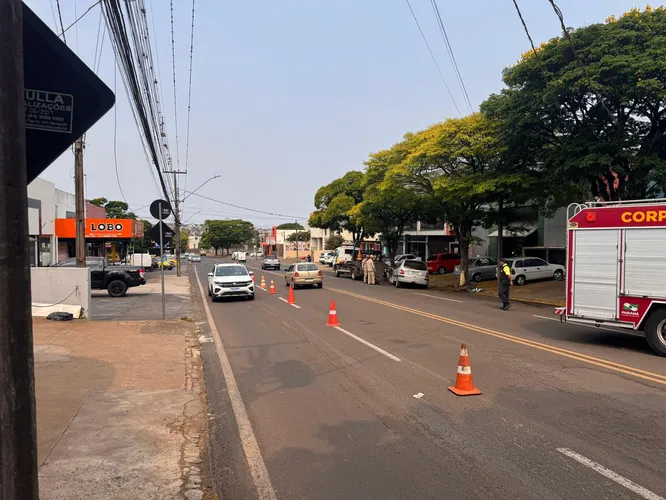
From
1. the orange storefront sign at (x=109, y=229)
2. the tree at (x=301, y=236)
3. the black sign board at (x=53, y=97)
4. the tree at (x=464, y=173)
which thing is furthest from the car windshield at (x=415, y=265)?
the tree at (x=301, y=236)

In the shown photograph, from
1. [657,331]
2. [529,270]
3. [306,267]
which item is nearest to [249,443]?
[657,331]

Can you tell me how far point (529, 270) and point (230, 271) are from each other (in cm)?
1628

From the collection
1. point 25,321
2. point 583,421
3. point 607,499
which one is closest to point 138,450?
point 25,321

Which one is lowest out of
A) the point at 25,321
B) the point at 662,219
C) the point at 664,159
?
the point at 25,321

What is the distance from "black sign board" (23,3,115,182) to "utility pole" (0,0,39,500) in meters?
0.36

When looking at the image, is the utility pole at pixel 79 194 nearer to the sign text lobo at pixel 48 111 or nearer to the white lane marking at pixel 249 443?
the white lane marking at pixel 249 443

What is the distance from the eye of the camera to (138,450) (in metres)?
4.86

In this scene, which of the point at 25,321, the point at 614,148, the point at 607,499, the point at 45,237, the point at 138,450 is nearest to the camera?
the point at 25,321

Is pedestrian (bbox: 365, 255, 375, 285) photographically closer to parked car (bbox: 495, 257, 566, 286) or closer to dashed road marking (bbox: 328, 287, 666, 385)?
parked car (bbox: 495, 257, 566, 286)

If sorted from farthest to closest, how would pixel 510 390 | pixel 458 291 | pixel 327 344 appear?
pixel 458 291 < pixel 327 344 < pixel 510 390

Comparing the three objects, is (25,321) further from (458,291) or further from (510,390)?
(458,291)

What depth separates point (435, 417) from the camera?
19.1 feet

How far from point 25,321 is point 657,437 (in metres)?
5.70

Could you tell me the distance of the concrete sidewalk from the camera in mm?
4156
